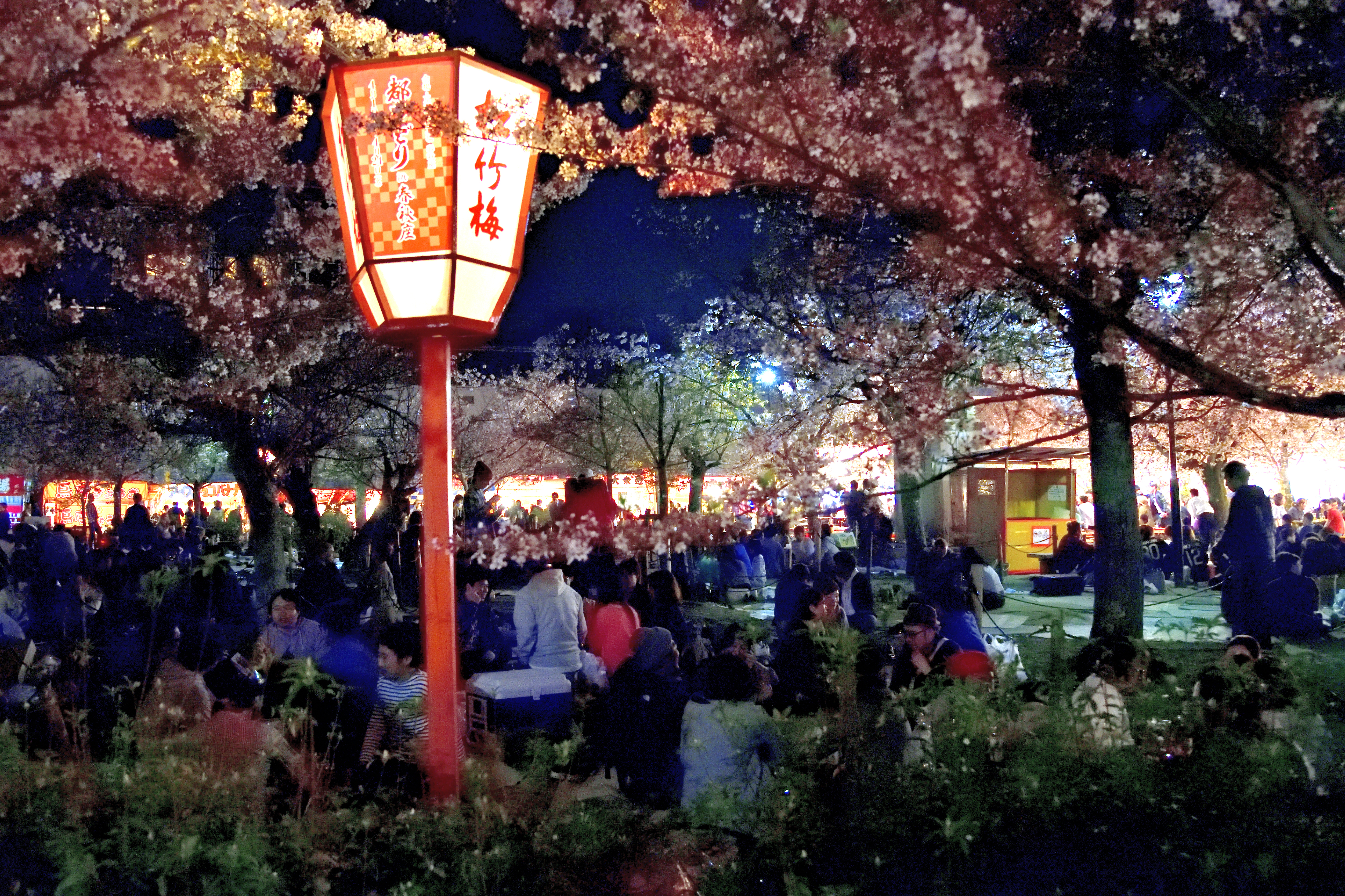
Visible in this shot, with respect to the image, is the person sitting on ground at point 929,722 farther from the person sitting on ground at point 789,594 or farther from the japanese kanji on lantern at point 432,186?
the person sitting on ground at point 789,594

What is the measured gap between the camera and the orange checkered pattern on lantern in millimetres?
4305

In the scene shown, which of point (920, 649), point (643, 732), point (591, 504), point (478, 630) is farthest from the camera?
point (478, 630)

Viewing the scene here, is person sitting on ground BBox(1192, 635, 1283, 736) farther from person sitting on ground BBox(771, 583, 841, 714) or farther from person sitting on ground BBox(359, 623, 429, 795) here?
person sitting on ground BBox(359, 623, 429, 795)

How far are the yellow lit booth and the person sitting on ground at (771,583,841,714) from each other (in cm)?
1361

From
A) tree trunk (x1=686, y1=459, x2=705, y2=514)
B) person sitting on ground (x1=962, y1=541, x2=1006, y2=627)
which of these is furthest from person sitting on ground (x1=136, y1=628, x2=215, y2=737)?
tree trunk (x1=686, y1=459, x2=705, y2=514)

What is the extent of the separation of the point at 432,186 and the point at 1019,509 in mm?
17207

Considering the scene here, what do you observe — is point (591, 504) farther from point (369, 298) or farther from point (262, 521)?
point (262, 521)

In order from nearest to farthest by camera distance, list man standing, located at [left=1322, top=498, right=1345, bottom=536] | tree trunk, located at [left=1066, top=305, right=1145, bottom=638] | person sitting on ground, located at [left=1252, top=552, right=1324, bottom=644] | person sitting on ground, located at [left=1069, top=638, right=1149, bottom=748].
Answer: person sitting on ground, located at [left=1069, top=638, right=1149, bottom=748] < tree trunk, located at [left=1066, top=305, right=1145, bottom=638] < person sitting on ground, located at [left=1252, top=552, right=1324, bottom=644] < man standing, located at [left=1322, top=498, right=1345, bottom=536]

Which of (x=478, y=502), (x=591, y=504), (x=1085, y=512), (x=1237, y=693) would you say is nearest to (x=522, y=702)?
(x=591, y=504)

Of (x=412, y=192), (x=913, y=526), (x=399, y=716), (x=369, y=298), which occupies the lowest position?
(x=399, y=716)

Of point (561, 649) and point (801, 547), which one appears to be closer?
point (561, 649)

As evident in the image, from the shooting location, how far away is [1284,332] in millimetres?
5566

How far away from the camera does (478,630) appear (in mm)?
8867

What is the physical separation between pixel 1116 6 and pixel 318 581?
8.71 m
